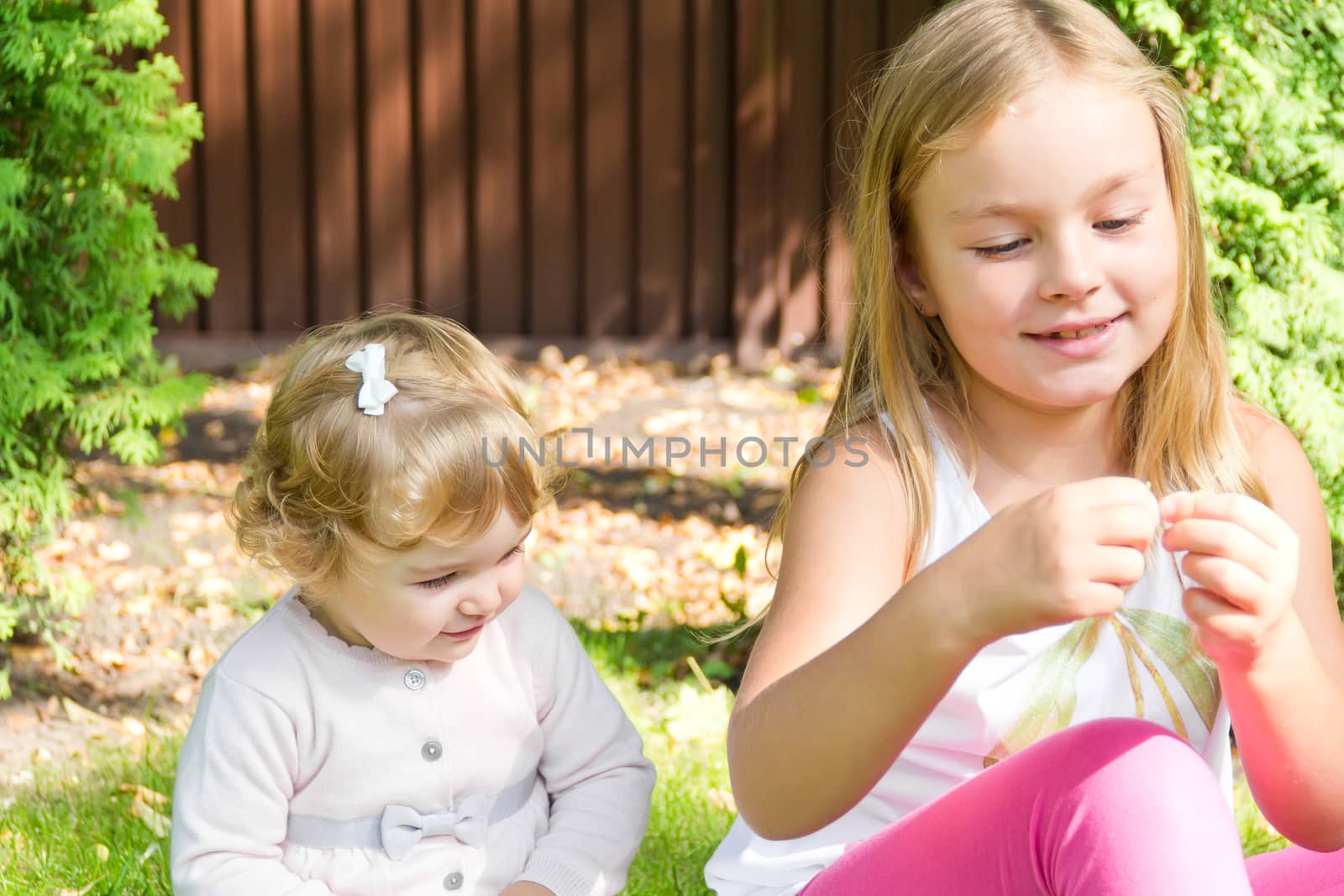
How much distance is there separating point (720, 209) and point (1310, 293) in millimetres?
5073

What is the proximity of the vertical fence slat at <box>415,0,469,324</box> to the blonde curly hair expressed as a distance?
18.2ft

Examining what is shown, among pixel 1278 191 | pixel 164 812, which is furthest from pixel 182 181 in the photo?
pixel 1278 191

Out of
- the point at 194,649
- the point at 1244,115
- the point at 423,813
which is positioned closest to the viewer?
the point at 423,813

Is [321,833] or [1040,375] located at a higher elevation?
[1040,375]

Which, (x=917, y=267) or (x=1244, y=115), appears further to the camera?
(x=1244, y=115)

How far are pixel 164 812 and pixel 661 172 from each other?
5.42 m

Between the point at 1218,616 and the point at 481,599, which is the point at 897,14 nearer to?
the point at 481,599

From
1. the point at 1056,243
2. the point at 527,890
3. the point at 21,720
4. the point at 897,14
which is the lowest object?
the point at 21,720

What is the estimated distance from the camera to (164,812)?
2.84 meters

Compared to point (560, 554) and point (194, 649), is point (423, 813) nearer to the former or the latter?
point (194, 649)

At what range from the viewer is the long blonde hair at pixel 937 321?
177 centimetres

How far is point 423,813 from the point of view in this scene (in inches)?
80.9

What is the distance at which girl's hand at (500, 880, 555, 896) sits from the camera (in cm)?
203

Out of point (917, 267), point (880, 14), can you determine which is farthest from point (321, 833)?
point (880, 14)
